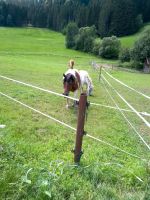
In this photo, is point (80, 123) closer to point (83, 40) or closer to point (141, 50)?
point (141, 50)

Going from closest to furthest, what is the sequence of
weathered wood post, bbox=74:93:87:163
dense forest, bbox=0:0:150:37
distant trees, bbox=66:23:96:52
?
1. weathered wood post, bbox=74:93:87:163
2. distant trees, bbox=66:23:96:52
3. dense forest, bbox=0:0:150:37

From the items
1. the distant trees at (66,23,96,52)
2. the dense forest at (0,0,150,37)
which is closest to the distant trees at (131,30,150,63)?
the distant trees at (66,23,96,52)

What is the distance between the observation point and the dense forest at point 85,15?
104 metres

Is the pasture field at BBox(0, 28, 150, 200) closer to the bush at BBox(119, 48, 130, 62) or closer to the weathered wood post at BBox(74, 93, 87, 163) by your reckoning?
the weathered wood post at BBox(74, 93, 87, 163)

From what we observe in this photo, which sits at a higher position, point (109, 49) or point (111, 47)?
point (111, 47)

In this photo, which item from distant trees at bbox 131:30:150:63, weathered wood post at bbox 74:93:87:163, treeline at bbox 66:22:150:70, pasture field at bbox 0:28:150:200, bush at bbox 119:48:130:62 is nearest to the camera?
pasture field at bbox 0:28:150:200

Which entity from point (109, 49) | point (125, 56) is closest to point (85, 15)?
point (109, 49)

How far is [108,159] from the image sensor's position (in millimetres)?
6941

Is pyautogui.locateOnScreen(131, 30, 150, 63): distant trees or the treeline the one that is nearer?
pyautogui.locateOnScreen(131, 30, 150, 63): distant trees

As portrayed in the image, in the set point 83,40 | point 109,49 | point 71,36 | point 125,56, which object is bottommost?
point 125,56

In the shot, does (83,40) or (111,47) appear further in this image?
(83,40)

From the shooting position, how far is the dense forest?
342ft

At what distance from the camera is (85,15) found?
114 meters

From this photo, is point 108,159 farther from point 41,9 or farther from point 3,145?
point 41,9
